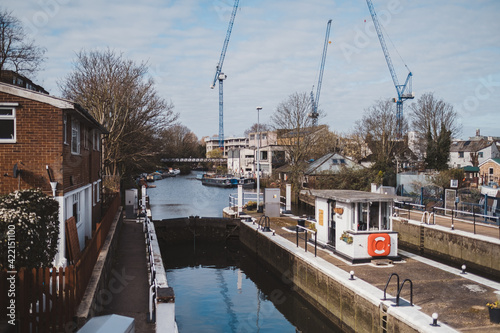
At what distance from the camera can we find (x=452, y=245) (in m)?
22.1

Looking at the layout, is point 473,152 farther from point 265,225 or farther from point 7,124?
point 7,124

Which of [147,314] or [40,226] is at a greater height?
[40,226]

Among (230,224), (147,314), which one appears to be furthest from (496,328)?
(230,224)

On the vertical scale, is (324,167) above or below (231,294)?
above

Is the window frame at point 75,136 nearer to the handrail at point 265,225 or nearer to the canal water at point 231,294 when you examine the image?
the canal water at point 231,294

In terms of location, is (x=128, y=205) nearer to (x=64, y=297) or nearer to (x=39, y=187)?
(x=39, y=187)

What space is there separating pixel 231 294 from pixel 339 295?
6614mm

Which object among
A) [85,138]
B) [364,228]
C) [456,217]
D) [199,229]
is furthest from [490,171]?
[85,138]

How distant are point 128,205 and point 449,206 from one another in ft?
72.4

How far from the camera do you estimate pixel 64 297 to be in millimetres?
9008

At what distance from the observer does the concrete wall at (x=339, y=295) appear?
10.9 metres

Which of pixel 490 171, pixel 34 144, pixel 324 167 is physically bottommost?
pixel 490 171

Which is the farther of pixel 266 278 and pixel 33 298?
pixel 266 278

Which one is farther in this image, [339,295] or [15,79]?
[15,79]
